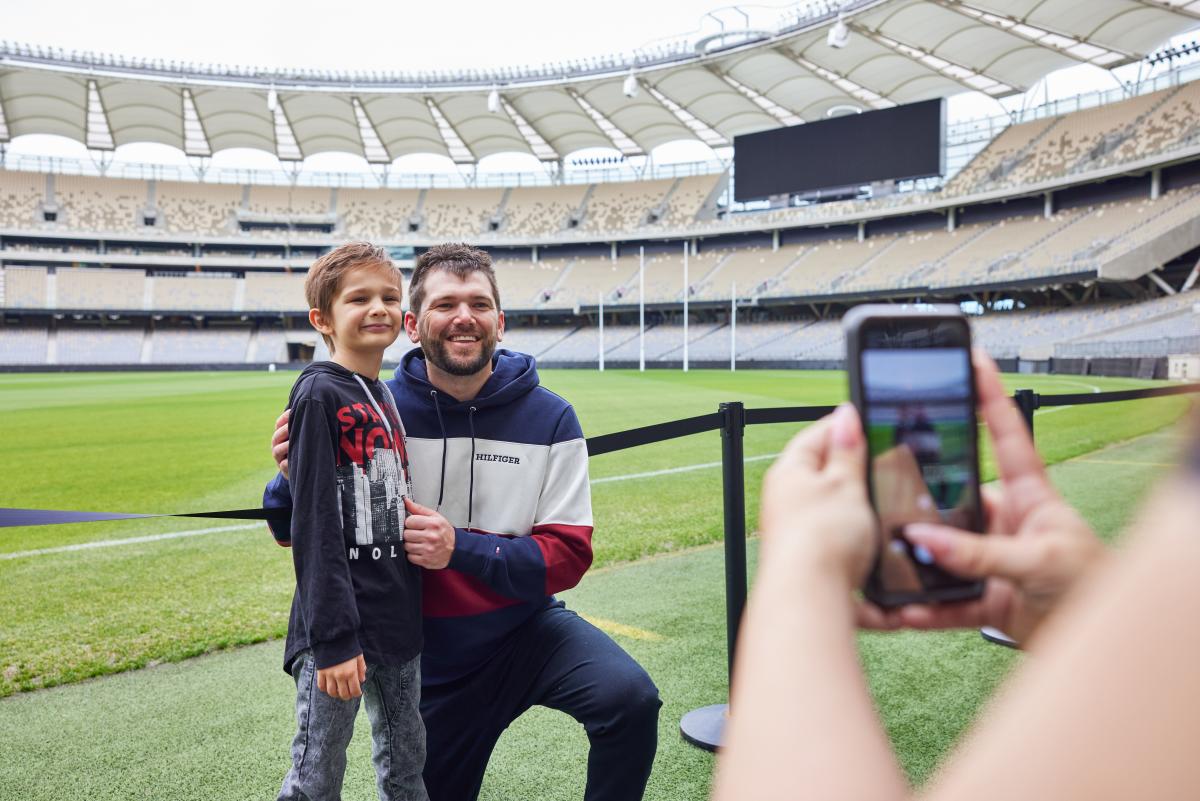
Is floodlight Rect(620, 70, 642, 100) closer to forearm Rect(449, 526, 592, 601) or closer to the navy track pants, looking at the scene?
forearm Rect(449, 526, 592, 601)

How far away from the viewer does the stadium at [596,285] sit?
3832mm

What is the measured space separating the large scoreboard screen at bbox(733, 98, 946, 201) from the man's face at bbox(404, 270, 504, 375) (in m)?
51.7

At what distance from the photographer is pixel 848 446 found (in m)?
0.77

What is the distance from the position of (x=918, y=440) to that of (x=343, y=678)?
1.70m

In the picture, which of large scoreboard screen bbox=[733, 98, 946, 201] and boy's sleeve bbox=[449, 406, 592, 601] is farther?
large scoreboard screen bbox=[733, 98, 946, 201]

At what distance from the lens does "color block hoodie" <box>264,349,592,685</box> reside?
8.39 feet

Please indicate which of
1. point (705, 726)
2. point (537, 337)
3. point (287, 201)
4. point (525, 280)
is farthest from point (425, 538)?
point (287, 201)

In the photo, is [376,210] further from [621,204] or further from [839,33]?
[839,33]

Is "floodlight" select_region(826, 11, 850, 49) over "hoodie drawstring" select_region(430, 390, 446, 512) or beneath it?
over

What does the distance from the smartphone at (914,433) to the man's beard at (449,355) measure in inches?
76.8

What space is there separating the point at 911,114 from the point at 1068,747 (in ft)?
178

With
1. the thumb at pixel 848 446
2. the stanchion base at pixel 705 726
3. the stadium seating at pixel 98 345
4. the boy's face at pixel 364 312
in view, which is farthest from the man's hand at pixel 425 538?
the stadium seating at pixel 98 345

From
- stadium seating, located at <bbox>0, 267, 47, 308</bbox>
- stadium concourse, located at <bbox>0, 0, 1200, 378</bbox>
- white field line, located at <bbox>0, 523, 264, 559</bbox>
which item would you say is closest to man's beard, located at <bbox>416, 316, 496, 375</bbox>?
white field line, located at <bbox>0, 523, 264, 559</bbox>

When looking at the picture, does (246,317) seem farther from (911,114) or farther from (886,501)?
(886,501)
